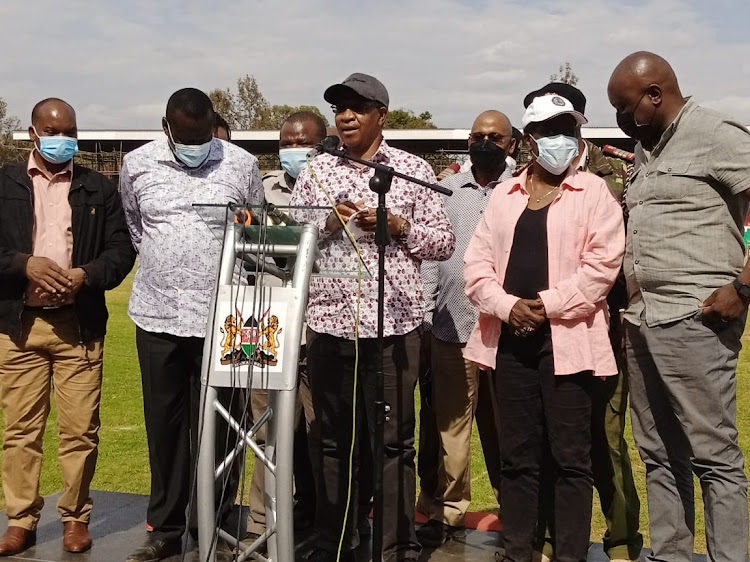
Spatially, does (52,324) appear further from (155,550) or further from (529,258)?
(529,258)

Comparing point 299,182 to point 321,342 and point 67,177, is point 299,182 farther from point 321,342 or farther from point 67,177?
point 67,177

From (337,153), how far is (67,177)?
181 centimetres

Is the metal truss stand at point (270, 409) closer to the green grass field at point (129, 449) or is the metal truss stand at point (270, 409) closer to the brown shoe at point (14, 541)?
the brown shoe at point (14, 541)

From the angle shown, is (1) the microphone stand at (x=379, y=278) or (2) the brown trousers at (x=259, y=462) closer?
(1) the microphone stand at (x=379, y=278)

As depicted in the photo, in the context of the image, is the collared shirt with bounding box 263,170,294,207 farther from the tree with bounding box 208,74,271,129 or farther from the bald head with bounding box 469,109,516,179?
the tree with bounding box 208,74,271,129

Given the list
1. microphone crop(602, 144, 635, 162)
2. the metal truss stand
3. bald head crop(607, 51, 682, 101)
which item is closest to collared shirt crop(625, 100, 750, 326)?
bald head crop(607, 51, 682, 101)

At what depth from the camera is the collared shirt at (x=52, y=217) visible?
433 centimetres

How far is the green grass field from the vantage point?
552cm

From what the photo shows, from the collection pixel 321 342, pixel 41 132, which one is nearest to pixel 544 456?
pixel 321 342

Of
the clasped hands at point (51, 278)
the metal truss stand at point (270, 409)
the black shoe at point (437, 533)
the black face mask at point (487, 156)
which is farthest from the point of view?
the black face mask at point (487, 156)

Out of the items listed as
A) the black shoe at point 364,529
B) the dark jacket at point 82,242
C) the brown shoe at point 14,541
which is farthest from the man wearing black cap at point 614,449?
the brown shoe at point 14,541

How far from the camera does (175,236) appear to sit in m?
4.10

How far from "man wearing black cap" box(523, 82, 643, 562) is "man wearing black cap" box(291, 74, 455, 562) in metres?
0.74

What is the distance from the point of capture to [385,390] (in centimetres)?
393
